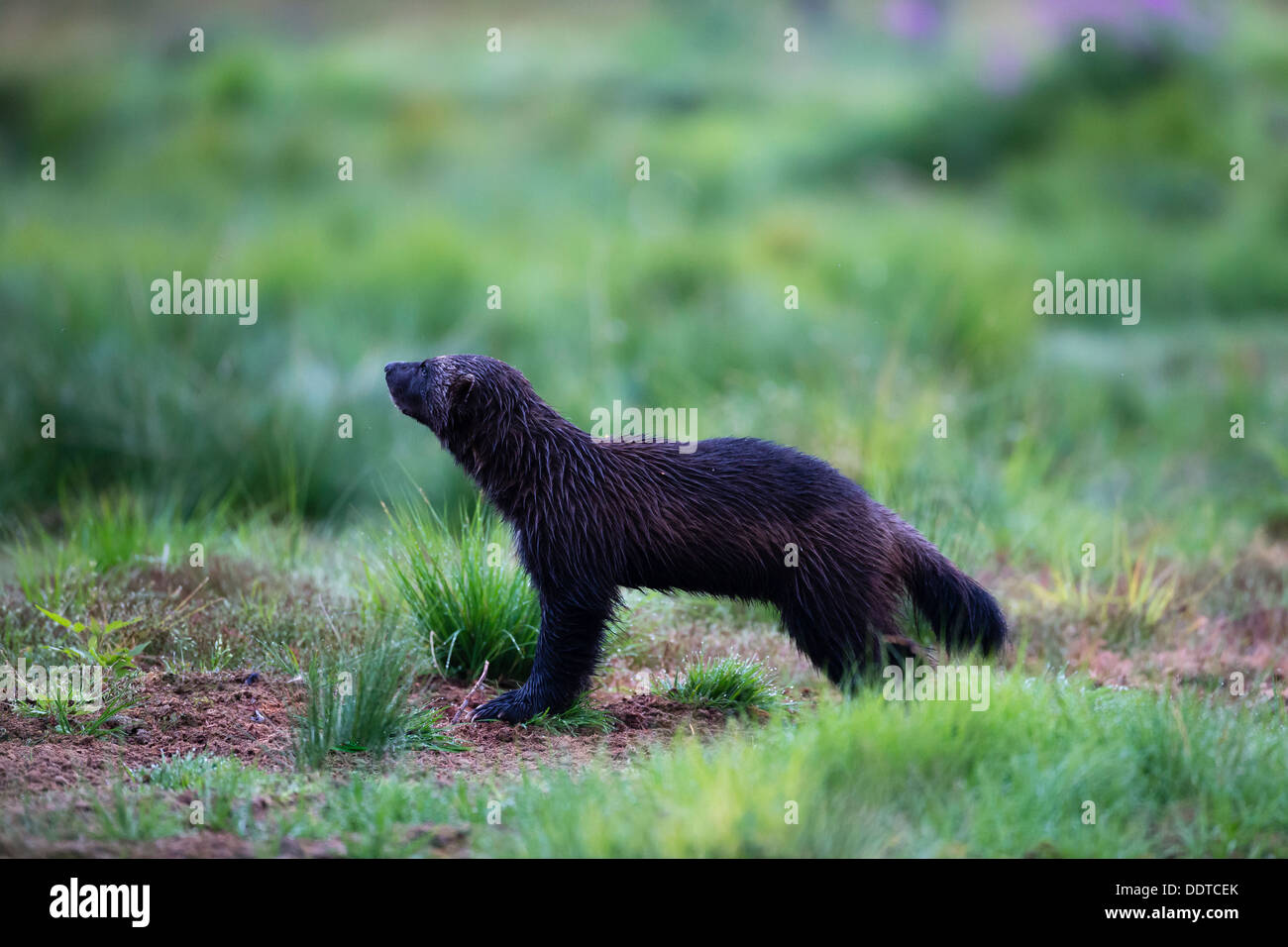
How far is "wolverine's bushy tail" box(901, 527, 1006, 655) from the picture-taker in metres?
5.17

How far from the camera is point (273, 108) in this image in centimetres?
1716

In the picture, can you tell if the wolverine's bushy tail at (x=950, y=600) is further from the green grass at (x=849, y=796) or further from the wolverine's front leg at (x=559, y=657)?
the wolverine's front leg at (x=559, y=657)

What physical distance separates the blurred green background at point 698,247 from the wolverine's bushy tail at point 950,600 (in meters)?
1.49

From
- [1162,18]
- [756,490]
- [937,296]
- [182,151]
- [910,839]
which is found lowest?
[910,839]

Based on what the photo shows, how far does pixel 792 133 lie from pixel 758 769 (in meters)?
14.8

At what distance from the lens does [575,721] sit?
5.18m

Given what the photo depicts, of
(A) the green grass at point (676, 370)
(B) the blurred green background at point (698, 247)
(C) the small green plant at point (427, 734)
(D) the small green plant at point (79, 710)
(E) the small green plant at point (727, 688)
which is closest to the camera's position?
(A) the green grass at point (676, 370)

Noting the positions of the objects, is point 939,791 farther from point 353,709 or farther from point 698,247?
point 698,247

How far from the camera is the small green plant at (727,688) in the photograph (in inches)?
213

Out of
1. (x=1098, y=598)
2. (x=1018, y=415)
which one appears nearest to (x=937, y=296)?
(x=1018, y=415)

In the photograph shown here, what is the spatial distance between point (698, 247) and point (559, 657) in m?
8.18

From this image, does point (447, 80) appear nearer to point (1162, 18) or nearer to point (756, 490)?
point (1162, 18)

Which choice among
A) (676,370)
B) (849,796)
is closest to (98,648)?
(849,796)

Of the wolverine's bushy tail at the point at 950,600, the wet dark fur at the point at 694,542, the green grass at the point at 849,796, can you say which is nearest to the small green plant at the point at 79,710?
the green grass at the point at 849,796
